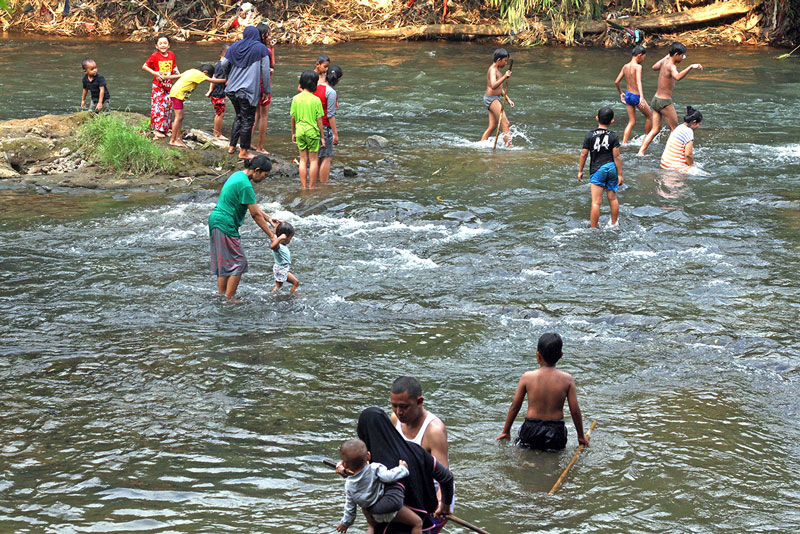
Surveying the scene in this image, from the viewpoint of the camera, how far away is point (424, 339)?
27.6ft

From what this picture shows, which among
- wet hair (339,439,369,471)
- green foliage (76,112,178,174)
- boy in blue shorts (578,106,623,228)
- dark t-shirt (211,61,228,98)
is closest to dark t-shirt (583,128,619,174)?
boy in blue shorts (578,106,623,228)

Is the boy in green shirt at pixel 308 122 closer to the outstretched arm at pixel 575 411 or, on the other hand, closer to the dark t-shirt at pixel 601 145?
the dark t-shirt at pixel 601 145

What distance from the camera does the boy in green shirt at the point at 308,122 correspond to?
1283cm

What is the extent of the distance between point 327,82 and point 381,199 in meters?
2.18

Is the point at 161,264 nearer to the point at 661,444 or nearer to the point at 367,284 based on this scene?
the point at 367,284

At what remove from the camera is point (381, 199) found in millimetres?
12891

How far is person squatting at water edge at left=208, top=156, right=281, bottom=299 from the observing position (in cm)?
902

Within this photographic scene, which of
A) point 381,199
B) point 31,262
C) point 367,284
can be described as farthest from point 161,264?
point 381,199

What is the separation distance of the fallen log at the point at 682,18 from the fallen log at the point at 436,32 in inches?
101

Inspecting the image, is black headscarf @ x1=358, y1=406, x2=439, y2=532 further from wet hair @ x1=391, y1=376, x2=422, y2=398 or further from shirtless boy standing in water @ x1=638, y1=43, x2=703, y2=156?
shirtless boy standing in water @ x1=638, y1=43, x2=703, y2=156

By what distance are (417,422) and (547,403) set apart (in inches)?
70.1

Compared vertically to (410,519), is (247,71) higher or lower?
higher

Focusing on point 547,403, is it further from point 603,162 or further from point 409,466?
point 603,162

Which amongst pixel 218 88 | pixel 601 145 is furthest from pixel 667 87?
pixel 218 88
